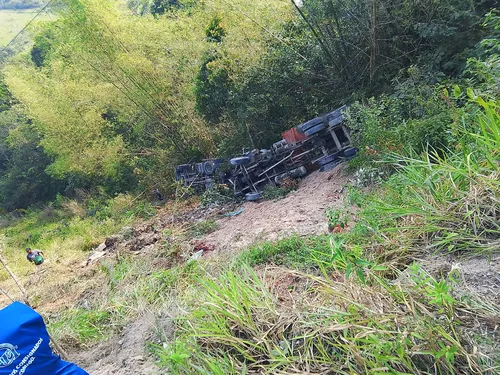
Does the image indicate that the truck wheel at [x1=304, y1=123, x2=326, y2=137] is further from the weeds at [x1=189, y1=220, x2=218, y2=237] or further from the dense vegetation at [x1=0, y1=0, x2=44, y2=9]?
the dense vegetation at [x1=0, y1=0, x2=44, y2=9]

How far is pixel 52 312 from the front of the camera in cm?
474

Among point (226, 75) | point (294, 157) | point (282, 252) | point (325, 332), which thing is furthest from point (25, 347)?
point (226, 75)

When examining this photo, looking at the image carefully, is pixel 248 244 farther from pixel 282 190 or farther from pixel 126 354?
pixel 282 190

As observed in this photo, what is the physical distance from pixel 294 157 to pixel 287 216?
7.08ft

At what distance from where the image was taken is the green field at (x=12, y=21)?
6469 cm

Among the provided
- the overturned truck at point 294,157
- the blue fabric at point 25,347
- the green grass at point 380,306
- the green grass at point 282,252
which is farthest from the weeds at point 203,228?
the blue fabric at point 25,347

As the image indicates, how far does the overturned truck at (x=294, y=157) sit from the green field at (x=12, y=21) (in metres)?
69.7

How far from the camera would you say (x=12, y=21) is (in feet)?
242

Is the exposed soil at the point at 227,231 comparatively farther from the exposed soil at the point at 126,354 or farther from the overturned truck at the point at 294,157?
the overturned truck at the point at 294,157

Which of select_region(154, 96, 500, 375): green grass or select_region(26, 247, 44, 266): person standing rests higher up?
select_region(26, 247, 44, 266): person standing

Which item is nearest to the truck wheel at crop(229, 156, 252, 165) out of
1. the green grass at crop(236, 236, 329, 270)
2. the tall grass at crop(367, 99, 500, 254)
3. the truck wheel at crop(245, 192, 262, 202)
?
the truck wheel at crop(245, 192, 262, 202)

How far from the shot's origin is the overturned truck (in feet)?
20.4

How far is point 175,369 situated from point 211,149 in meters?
8.52

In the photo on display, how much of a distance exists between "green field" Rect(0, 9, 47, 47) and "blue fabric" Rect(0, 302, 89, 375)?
73.5 meters
